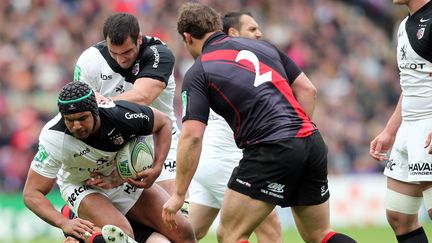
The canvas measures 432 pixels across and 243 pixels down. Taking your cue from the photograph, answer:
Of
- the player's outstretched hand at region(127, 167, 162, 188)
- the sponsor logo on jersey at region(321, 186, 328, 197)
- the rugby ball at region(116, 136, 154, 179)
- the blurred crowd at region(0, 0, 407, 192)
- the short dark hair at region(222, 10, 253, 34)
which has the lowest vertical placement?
the blurred crowd at region(0, 0, 407, 192)

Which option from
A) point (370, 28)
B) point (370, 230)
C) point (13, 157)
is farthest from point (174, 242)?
point (370, 28)

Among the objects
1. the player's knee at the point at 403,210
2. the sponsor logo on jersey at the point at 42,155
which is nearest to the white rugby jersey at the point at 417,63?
the player's knee at the point at 403,210

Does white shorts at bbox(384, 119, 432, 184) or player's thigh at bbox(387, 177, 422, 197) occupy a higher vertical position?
white shorts at bbox(384, 119, 432, 184)

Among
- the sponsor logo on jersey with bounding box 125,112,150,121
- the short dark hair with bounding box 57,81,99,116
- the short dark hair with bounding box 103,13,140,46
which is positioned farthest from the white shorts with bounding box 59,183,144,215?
the short dark hair with bounding box 103,13,140,46

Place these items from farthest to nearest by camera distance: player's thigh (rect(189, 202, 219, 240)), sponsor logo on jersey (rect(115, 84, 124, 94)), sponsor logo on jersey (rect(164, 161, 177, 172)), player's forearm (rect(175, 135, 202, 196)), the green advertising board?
the green advertising board < player's thigh (rect(189, 202, 219, 240)) < sponsor logo on jersey (rect(164, 161, 177, 172)) < sponsor logo on jersey (rect(115, 84, 124, 94)) < player's forearm (rect(175, 135, 202, 196))

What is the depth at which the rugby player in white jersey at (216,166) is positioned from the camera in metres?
9.72

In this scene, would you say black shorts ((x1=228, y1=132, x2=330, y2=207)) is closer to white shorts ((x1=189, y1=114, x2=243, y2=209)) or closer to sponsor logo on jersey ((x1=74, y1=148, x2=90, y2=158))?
sponsor logo on jersey ((x1=74, y1=148, x2=90, y2=158))

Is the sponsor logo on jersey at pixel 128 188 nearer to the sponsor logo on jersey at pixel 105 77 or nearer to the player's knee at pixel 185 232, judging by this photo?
the player's knee at pixel 185 232

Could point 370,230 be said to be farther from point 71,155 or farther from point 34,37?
point 71,155

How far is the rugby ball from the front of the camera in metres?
7.91

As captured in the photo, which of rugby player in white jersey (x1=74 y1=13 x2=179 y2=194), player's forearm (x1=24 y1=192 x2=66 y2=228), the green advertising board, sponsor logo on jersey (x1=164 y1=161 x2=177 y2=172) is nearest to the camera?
player's forearm (x1=24 y1=192 x2=66 y2=228)

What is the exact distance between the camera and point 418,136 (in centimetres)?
806

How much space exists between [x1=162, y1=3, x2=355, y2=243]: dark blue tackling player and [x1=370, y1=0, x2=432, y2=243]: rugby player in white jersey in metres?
0.87

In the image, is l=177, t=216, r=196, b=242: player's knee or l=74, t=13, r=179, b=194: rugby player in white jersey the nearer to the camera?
l=177, t=216, r=196, b=242: player's knee
